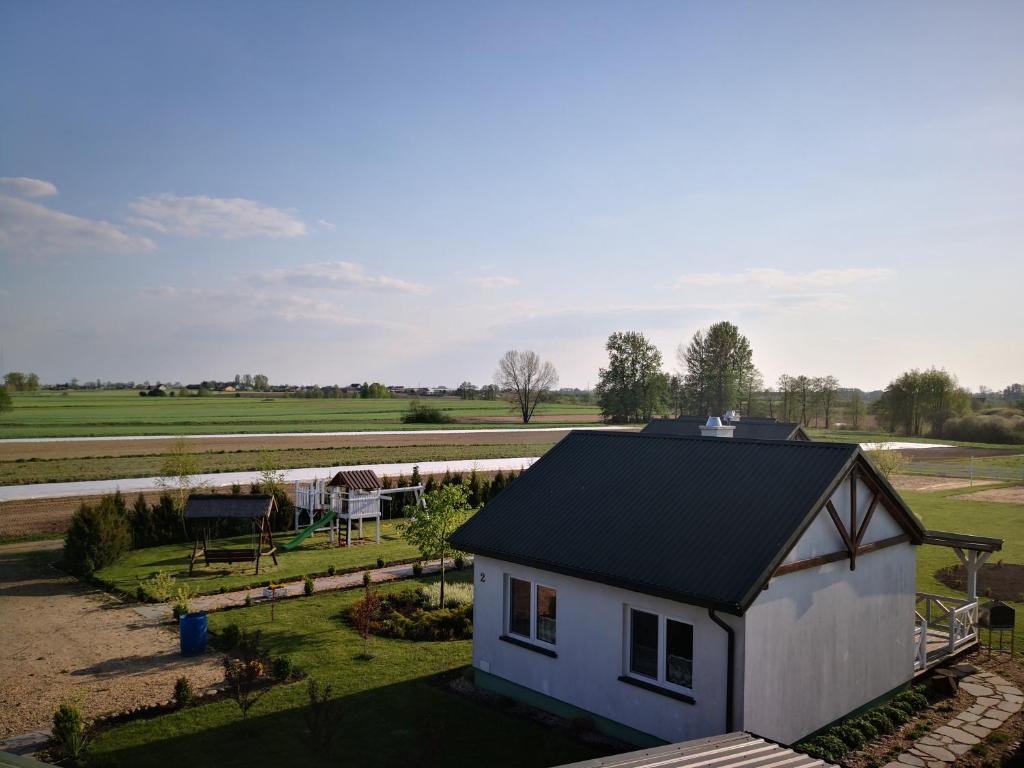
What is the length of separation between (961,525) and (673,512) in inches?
1015

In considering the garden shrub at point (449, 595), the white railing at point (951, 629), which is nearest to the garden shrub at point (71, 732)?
the garden shrub at point (449, 595)

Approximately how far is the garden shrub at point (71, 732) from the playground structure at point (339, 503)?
16.0 metres

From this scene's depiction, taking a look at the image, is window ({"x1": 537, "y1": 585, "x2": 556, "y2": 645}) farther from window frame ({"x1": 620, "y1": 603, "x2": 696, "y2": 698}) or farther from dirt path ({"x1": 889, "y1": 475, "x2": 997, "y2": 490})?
dirt path ({"x1": 889, "y1": 475, "x2": 997, "y2": 490})

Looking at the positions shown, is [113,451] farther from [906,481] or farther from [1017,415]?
[1017,415]

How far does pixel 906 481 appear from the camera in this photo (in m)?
47.5

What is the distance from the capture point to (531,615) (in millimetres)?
12359

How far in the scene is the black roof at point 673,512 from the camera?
33.1 ft

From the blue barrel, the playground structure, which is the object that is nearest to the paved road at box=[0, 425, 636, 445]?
the playground structure

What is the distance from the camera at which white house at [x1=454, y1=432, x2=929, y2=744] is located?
389 inches

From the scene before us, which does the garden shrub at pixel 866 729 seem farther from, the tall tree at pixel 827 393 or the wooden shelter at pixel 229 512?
the tall tree at pixel 827 393

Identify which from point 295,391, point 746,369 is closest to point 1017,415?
point 746,369

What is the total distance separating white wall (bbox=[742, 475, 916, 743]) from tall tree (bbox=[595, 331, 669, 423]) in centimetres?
8650

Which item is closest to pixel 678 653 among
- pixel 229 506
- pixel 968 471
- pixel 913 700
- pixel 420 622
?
pixel 913 700

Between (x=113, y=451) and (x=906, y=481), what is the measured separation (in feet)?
189
